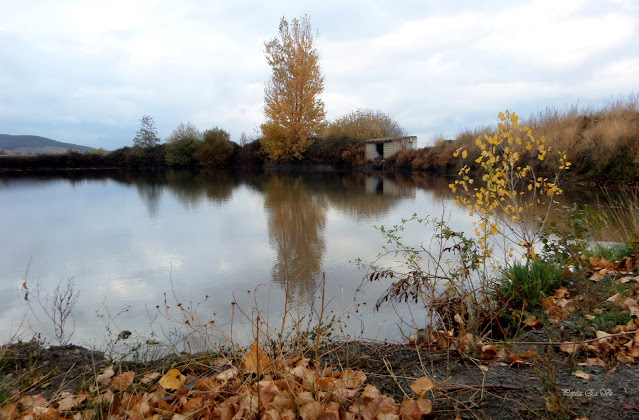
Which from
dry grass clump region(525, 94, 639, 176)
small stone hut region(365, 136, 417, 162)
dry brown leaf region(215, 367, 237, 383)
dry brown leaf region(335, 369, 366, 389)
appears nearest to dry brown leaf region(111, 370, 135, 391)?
dry brown leaf region(215, 367, 237, 383)

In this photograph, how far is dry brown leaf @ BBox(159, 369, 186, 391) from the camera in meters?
2.17

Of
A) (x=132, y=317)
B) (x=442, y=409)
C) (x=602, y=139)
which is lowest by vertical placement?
(x=132, y=317)

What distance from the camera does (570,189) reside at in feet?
42.1

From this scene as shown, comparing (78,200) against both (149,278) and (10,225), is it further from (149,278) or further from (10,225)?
(149,278)

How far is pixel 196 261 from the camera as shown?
609 centimetres

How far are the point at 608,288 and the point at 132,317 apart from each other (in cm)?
424

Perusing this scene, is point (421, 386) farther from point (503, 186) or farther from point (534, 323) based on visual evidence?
point (503, 186)

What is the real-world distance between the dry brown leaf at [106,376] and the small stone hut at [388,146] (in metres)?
27.3

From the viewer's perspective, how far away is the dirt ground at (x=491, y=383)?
166 centimetres

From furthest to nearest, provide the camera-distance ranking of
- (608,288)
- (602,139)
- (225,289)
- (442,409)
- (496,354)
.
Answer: (602,139), (225,289), (608,288), (496,354), (442,409)

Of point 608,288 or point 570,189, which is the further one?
point 570,189

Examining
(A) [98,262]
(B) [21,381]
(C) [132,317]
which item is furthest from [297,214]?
(B) [21,381]

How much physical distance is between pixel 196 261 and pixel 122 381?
3847 millimetres

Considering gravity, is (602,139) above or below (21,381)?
above
